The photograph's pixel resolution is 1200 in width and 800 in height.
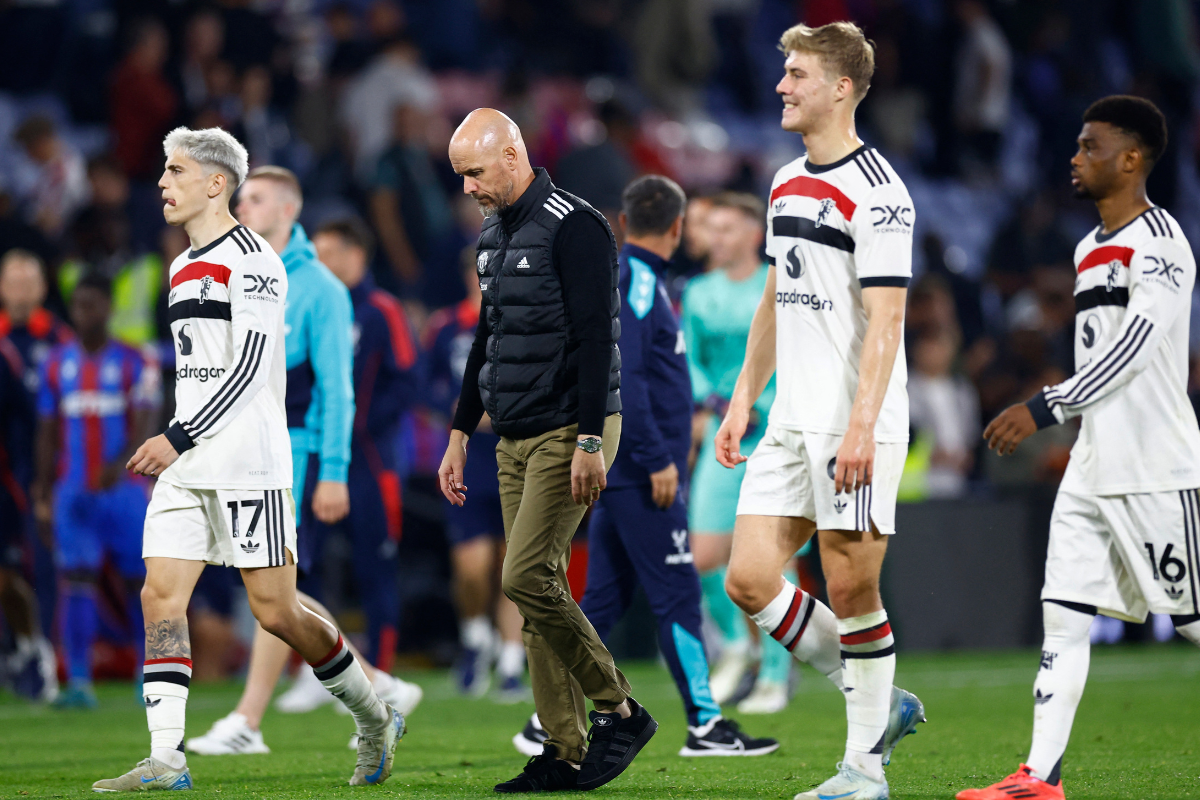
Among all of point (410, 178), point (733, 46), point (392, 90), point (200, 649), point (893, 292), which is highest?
point (733, 46)

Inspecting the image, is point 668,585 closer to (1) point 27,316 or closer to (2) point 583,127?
(1) point 27,316

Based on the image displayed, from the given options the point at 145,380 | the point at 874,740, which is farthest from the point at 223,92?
the point at 874,740

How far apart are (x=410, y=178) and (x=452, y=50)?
3179 mm

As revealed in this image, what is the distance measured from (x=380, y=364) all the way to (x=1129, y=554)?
215 inches

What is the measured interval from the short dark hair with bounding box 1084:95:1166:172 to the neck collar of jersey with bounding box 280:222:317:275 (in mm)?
3862

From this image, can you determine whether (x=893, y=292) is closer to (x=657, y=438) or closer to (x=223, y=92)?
(x=657, y=438)

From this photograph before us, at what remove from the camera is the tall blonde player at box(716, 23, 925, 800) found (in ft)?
16.4

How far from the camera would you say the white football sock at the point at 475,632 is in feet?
34.3

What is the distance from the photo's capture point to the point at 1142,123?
5309 mm

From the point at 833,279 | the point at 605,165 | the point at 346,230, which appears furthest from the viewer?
the point at 605,165

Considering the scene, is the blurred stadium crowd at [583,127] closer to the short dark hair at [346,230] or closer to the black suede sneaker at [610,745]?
the short dark hair at [346,230]

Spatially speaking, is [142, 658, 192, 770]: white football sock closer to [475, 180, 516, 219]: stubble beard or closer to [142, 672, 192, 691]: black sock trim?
[142, 672, 192, 691]: black sock trim

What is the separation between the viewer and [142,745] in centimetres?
760

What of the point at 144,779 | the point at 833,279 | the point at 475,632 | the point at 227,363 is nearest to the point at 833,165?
the point at 833,279
